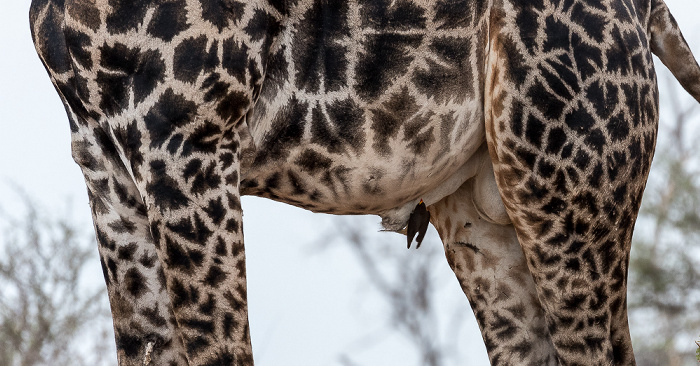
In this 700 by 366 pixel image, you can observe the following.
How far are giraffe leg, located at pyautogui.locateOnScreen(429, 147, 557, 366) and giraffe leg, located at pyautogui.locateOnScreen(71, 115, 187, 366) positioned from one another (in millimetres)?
1435

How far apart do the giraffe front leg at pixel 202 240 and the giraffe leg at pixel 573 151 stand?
1042 millimetres

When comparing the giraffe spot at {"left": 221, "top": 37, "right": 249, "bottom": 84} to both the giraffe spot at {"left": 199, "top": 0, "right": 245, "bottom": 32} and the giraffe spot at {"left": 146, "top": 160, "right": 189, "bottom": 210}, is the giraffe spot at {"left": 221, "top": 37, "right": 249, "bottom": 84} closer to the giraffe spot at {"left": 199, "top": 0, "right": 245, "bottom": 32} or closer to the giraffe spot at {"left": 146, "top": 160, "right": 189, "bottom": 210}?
the giraffe spot at {"left": 199, "top": 0, "right": 245, "bottom": 32}

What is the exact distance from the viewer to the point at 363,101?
3074 millimetres

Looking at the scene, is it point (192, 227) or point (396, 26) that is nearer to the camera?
point (192, 227)

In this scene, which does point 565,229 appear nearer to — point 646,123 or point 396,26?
point 646,123

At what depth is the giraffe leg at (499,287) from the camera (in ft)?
13.2

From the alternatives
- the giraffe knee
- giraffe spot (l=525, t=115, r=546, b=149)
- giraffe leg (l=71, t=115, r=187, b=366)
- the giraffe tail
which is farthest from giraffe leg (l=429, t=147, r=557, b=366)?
giraffe leg (l=71, t=115, r=187, b=366)

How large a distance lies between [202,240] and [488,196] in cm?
139

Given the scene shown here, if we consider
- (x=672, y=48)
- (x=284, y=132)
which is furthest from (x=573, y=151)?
(x=284, y=132)

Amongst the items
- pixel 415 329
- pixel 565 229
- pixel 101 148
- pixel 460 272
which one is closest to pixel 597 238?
pixel 565 229

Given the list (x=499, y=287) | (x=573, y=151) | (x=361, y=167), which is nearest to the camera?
(x=361, y=167)

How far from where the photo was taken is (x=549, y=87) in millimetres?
3291

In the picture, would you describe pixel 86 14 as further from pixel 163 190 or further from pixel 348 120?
pixel 348 120

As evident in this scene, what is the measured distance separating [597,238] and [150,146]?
5.38ft
